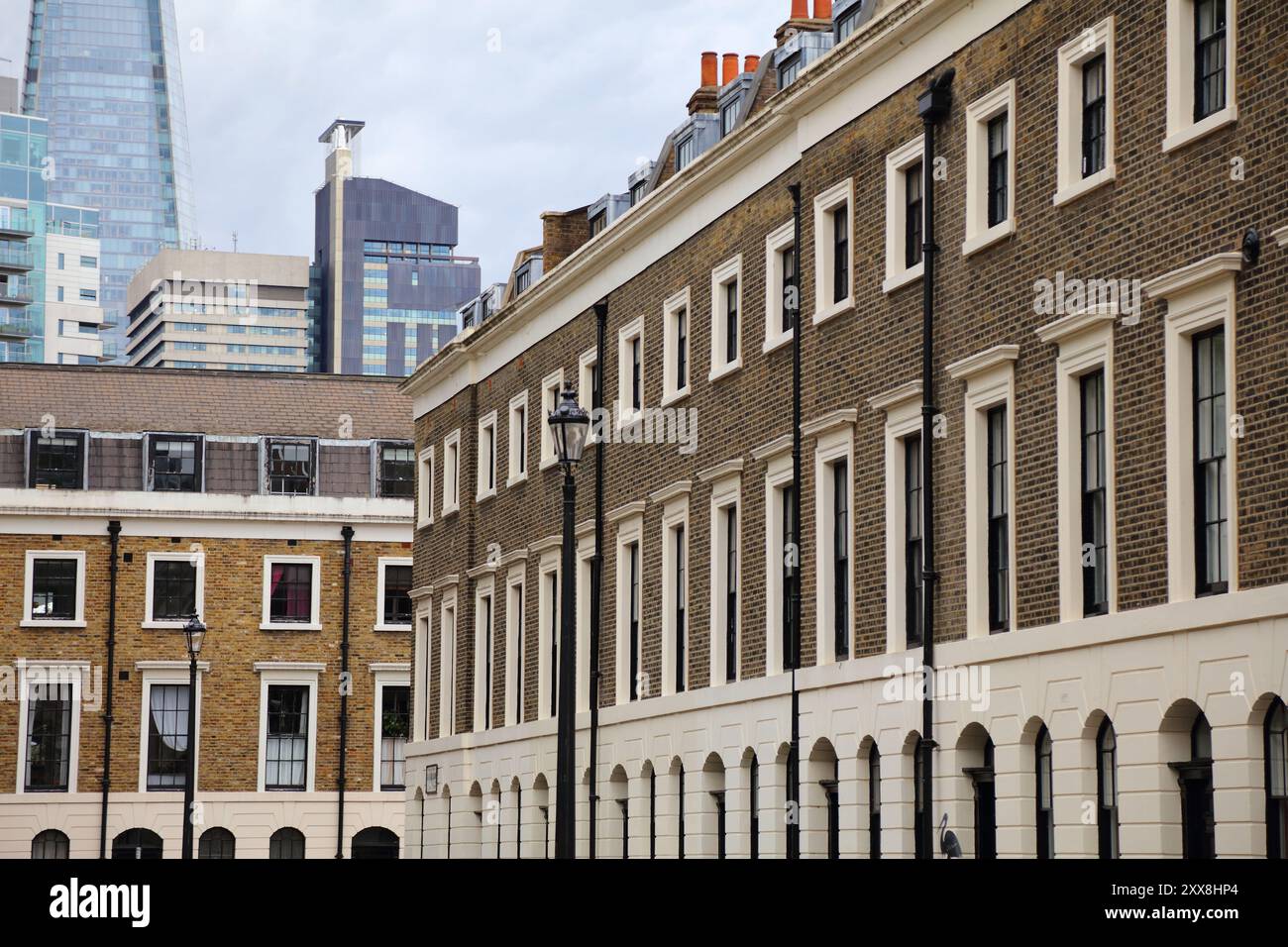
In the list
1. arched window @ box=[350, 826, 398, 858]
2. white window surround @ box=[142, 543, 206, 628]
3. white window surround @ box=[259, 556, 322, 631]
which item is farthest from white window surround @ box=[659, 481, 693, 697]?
white window surround @ box=[142, 543, 206, 628]

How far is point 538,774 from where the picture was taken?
40.5 metres

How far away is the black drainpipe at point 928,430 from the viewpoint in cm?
2431

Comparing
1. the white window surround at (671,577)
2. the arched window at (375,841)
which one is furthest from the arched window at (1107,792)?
the arched window at (375,841)

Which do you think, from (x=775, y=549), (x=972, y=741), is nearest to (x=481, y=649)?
(x=775, y=549)

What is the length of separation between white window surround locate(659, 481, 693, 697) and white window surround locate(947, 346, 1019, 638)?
10.0 m

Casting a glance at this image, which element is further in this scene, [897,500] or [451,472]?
[451,472]

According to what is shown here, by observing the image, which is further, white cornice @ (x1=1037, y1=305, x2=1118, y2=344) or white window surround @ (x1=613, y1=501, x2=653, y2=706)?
white window surround @ (x1=613, y1=501, x2=653, y2=706)

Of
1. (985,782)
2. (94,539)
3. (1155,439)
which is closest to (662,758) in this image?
(985,782)

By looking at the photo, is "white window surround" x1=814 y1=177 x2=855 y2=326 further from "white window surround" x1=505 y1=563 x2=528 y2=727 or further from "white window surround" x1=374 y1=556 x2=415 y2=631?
"white window surround" x1=374 y1=556 x2=415 y2=631

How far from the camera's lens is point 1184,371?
19.6 m

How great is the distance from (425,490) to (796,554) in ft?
75.8

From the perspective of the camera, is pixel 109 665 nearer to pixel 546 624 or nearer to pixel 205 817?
pixel 205 817

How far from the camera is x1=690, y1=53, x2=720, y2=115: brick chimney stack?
124 ft

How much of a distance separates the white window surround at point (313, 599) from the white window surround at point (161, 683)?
2013mm
